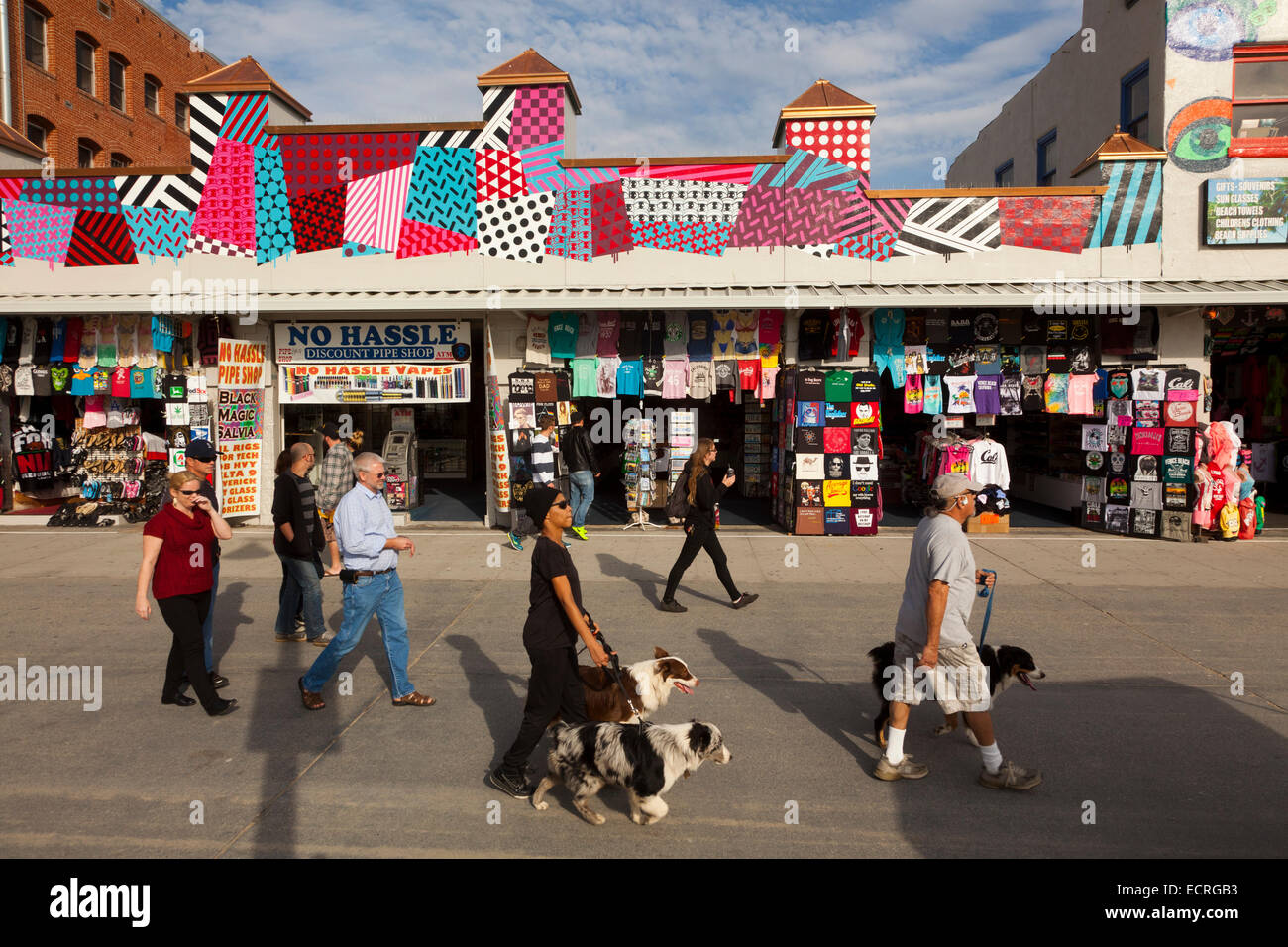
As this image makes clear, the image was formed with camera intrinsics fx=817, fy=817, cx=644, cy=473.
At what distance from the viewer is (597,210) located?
13.0 metres

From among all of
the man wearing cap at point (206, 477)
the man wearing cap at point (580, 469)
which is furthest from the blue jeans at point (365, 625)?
the man wearing cap at point (580, 469)

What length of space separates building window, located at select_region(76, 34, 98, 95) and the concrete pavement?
22.6m

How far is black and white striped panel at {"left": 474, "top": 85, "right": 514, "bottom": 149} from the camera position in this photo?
1298 cm

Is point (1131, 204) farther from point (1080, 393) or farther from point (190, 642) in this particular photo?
point (190, 642)

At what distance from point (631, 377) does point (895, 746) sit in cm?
925

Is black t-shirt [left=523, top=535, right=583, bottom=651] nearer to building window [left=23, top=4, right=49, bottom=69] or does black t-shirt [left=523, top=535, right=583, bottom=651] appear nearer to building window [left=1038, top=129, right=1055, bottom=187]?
building window [left=1038, top=129, right=1055, bottom=187]

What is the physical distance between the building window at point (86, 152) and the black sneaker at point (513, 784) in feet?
92.1

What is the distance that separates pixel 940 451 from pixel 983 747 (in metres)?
9.45

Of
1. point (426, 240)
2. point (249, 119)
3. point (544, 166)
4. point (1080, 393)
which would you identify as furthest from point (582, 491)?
point (249, 119)

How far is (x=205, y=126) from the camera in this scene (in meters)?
13.4

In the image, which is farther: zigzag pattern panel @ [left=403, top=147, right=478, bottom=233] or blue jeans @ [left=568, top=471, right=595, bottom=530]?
zigzag pattern panel @ [left=403, top=147, right=478, bottom=233]

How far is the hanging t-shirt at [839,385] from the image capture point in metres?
12.9

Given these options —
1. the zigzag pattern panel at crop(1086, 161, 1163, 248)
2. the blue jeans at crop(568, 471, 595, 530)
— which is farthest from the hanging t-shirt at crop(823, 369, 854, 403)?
the zigzag pattern panel at crop(1086, 161, 1163, 248)
